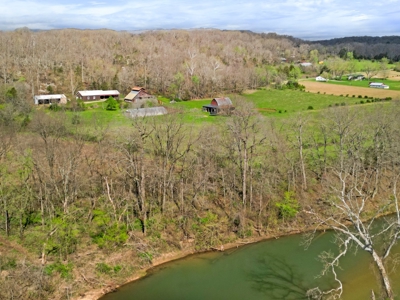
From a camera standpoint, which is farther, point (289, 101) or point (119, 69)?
point (119, 69)

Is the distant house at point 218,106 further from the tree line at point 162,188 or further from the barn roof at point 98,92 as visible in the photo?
the tree line at point 162,188

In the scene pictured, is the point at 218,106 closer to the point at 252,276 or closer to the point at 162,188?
the point at 162,188

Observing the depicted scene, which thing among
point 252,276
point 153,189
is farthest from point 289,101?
point 252,276

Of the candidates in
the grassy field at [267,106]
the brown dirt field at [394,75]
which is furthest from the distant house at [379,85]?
the grassy field at [267,106]

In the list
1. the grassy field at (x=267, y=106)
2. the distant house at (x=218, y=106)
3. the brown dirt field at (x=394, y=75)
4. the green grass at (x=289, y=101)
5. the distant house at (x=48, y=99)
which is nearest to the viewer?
the grassy field at (x=267, y=106)

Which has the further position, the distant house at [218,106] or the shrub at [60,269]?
the distant house at [218,106]

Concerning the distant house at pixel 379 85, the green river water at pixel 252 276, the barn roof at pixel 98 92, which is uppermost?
the barn roof at pixel 98 92

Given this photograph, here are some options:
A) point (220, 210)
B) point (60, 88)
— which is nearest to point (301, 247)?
point (220, 210)
